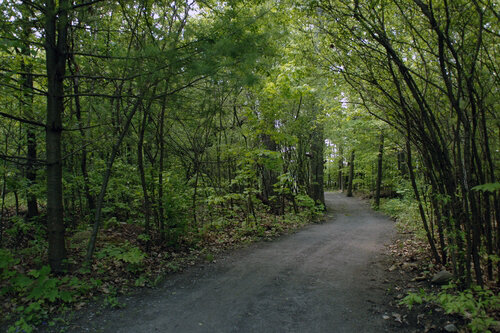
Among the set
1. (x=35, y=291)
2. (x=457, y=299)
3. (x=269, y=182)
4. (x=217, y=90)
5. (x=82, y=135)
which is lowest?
(x=457, y=299)

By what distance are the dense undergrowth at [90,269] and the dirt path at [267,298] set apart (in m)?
0.41

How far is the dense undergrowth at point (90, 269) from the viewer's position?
139 inches

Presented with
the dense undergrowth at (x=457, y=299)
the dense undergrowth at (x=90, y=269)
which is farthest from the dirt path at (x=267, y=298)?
the dense undergrowth at (x=457, y=299)

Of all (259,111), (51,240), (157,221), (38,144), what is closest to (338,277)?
(157,221)

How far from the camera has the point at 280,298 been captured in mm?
4078

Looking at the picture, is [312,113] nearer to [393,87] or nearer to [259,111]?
[259,111]

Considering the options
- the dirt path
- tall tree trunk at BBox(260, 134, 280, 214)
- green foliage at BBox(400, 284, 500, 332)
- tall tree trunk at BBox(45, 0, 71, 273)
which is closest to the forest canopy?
tall tree trunk at BBox(45, 0, 71, 273)

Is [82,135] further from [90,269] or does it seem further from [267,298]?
[267,298]

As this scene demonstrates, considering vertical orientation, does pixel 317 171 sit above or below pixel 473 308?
above

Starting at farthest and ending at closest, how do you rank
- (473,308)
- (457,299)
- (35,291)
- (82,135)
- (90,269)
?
(82,135), (90,269), (35,291), (457,299), (473,308)

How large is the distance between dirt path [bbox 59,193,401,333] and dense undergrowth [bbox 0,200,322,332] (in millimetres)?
412

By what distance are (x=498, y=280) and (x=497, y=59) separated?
3.02m

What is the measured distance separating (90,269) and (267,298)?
2.93 meters

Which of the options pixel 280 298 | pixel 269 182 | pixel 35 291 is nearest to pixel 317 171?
pixel 269 182
